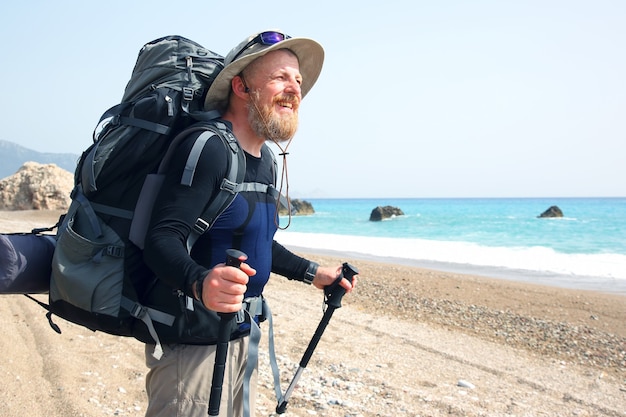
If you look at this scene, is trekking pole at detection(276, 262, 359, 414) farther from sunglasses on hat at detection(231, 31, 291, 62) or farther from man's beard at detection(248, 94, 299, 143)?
sunglasses on hat at detection(231, 31, 291, 62)

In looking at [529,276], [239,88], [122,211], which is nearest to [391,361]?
[239,88]

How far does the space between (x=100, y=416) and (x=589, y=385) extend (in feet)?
16.3

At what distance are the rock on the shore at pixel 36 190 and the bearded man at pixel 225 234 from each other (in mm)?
29160

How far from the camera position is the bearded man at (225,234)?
1.75 m

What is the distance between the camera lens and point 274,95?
7.25 feet

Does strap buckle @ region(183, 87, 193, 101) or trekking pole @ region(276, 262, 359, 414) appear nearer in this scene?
strap buckle @ region(183, 87, 193, 101)

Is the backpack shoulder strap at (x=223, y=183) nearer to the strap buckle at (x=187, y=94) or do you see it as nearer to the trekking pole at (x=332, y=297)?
the strap buckle at (x=187, y=94)

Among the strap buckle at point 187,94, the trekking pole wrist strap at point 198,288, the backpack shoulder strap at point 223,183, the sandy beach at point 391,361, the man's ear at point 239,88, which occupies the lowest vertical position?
the sandy beach at point 391,361

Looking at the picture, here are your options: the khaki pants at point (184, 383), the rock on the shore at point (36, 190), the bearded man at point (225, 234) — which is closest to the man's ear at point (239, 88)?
the bearded man at point (225, 234)

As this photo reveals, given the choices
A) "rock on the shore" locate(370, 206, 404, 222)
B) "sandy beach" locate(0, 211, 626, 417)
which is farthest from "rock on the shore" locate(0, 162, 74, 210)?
"rock on the shore" locate(370, 206, 404, 222)

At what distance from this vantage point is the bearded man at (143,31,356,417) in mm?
1754

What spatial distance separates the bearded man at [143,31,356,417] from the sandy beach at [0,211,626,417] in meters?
2.05

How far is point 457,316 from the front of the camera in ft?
27.9

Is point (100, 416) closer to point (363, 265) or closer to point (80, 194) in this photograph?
point (80, 194)
